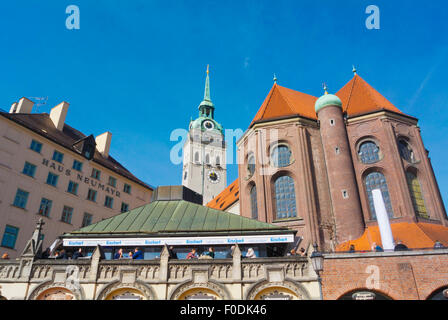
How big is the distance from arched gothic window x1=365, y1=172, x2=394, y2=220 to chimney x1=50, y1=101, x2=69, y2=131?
1229 inches

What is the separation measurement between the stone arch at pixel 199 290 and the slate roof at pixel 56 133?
23.0 m

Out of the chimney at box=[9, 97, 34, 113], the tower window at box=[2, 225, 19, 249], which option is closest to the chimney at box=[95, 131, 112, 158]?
the chimney at box=[9, 97, 34, 113]

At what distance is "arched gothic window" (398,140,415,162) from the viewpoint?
113ft

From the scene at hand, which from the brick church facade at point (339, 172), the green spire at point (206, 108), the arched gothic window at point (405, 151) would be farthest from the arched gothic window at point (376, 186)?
the green spire at point (206, 108)

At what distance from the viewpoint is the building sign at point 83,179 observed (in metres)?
33.2

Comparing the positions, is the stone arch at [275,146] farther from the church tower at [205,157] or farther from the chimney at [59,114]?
the church tower at [205,157]

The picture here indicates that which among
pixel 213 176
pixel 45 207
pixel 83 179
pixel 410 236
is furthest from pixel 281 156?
pixel 213 176

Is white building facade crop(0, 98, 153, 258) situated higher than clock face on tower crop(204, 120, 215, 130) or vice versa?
clock face on tower crop(204, 120, 215, 130)

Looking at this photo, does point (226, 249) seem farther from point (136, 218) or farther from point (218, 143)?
point (218, 143)

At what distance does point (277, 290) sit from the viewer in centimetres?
1620

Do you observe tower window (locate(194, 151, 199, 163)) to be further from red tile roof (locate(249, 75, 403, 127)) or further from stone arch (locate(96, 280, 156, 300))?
stone arch (locate(96, 280, 156, 300))

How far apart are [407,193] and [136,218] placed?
2317 centimetres
